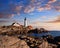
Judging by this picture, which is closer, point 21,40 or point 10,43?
point 10,43

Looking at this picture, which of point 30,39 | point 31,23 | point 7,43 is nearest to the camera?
point 7,43

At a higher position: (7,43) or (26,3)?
(26,3)

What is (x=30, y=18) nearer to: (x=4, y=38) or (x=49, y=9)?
(x=49, y=9)

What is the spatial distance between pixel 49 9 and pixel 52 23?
0.50 m

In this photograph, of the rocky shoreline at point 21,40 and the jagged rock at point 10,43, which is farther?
the rocky shoreline at point 21,40

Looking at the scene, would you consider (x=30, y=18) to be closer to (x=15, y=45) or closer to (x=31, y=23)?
(x=31, y=23)

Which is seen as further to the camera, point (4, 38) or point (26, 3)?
point (26, 3)

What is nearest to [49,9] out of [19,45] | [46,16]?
[46,16]

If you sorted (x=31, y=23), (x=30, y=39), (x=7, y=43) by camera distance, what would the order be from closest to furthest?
(x=7, y=43) → (x=30, y=39) → (x=31, y=23)

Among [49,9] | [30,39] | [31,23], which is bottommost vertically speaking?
[30,39]

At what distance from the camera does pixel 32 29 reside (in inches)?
198

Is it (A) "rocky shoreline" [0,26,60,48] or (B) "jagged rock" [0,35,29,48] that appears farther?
(A) "rocky shoreline" [0,26,60,48]

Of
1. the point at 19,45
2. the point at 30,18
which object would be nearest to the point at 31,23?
the point at 30,18

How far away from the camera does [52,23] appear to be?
4977mm
